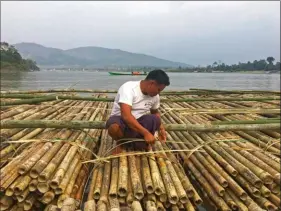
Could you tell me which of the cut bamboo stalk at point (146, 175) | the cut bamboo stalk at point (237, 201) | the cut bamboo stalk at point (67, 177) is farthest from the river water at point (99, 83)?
the cut bamboo stalk at point (67, 177)

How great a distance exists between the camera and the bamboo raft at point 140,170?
319 centimetres

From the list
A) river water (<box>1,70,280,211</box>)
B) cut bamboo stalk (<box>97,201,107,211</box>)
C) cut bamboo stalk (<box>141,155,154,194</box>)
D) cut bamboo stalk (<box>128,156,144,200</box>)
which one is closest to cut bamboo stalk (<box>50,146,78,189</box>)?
cut bamboo stalk (<box>97,201,107,211</box>)

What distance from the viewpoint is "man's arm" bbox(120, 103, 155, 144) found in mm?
3816

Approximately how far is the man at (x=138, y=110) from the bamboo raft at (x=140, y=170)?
25 centimetres

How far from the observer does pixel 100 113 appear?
7.43 metres

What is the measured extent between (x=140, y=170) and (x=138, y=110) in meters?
0.83

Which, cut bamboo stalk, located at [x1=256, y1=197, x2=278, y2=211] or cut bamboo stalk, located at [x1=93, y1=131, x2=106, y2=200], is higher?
cut bamboo stalk, located at [x1=93, y1=131, x2=106, y2=200]

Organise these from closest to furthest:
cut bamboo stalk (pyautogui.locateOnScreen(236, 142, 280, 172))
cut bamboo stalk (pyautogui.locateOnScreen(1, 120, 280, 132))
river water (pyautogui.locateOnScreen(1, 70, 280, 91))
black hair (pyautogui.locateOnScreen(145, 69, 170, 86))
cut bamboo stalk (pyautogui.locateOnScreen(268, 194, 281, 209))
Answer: cut bamboo stalk (pyautogui.locateOnScreen(268, 194, 281, 209)) < black hair (pyautogui.locateOnScreen(145, 69, 170, 86)) < cut bamboo stalk (pyautogui.locateOnScreen(236, 142, 280, 172)) < cut bamboo stalk (pyautogui.locateOnScreen(1, 120, 280, 132)) < river water (pyautogui.locateOnScreen(1, 70, 280, 91))

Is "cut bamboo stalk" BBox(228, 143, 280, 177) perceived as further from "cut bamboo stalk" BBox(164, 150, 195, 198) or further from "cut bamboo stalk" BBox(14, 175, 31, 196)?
"cut bamboo stalk" BBox(14, 175, 31, 196)

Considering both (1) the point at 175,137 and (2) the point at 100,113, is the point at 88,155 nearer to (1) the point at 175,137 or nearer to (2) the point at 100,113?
(1) the point at 175,137

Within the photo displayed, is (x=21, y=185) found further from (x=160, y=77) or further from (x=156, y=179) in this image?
(x=160, y=77)

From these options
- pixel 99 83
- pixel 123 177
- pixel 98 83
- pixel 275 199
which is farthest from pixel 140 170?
pixel 99 83

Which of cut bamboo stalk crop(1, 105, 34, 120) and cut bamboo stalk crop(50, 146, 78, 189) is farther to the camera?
cut bamboo stalk crop(1, 105, 34, 120)

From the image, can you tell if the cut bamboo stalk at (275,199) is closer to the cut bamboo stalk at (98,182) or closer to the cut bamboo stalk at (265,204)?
the cut bamboo stalk at (265,204)
